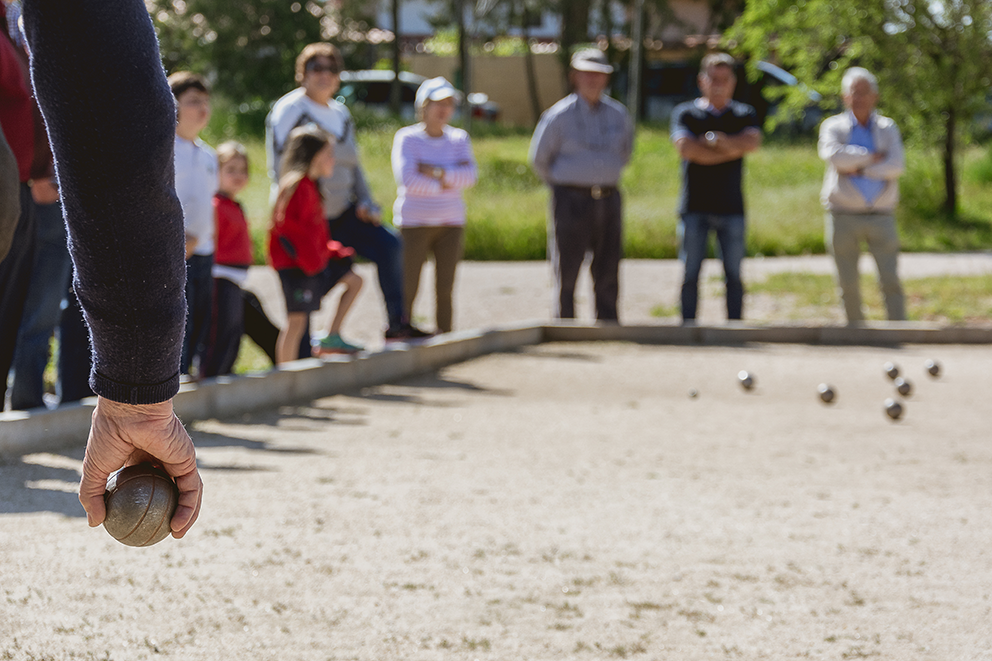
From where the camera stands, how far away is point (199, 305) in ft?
23.3

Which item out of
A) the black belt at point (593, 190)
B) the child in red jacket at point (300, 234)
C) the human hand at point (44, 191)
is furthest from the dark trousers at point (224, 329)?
the black belt at point (593, 190)

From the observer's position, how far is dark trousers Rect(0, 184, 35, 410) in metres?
5.08

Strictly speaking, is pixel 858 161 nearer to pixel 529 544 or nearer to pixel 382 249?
pixel 382 249

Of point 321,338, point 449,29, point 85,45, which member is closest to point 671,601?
point 85,45

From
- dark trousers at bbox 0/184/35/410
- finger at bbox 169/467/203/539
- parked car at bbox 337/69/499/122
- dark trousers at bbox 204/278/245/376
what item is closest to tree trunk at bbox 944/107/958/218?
dark trousers at bbox 204/278/245/376

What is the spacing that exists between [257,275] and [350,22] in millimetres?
32782

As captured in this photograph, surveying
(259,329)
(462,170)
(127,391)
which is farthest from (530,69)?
(127,391)

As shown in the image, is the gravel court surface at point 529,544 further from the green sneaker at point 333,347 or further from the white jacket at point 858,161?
the white jacket at point 858,161

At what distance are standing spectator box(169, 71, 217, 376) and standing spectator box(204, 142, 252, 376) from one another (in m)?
0.15

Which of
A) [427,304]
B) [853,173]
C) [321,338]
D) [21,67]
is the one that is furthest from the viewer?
[427,304]

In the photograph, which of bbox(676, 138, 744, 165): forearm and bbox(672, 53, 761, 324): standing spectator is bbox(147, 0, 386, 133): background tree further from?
bbox(676, 138, 744, 165): forearm

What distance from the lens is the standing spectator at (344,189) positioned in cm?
855

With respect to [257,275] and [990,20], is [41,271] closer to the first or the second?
[257,275]

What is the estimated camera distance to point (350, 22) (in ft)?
152
